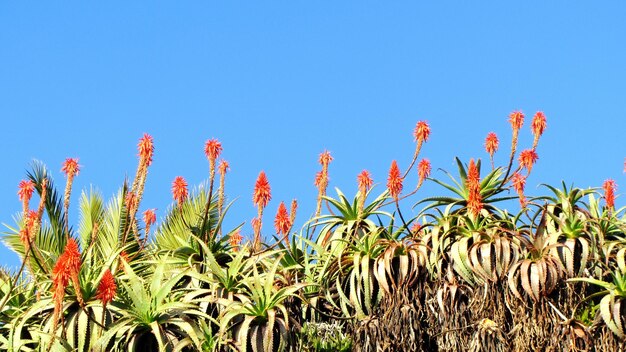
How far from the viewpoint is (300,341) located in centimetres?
1238

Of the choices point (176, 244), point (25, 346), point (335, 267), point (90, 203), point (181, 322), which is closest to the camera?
point (181, 322)

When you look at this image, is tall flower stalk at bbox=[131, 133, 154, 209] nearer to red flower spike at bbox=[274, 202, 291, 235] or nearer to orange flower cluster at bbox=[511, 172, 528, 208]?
red flower spike at bbox=[274, 202, 291, 235]

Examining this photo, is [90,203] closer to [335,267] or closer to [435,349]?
[335,267]

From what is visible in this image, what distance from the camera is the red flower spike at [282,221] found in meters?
14.2

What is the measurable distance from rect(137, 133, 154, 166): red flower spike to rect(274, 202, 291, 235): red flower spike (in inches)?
70.3

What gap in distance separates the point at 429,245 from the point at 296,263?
1722 mm

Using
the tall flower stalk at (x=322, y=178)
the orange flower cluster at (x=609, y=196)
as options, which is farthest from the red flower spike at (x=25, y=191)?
the orange flower cluster at (x=609, y=196)

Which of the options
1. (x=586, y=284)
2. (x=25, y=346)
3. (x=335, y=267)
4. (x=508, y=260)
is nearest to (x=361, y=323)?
(x=335, y=267)

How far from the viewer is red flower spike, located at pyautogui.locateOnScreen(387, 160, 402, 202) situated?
13.5 m

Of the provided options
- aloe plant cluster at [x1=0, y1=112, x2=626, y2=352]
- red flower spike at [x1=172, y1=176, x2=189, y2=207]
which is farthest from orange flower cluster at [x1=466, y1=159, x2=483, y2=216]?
red flower spike at [x1=172, y1=176, x2=189, y2=207]

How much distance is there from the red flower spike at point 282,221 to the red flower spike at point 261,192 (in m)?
0.71

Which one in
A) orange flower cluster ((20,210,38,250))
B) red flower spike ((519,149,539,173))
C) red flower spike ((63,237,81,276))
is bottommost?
red flower spike ((63,237,81,276))

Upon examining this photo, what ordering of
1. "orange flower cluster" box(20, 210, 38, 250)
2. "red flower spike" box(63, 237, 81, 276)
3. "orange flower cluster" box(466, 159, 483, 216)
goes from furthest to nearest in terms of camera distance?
1. "orange flower cluster" box(20, 210, 38, 250)
2. "orange flower cluster" box(466, 159, 483, 216)
3. "red flower spike" box(63, 237, 81, 276)

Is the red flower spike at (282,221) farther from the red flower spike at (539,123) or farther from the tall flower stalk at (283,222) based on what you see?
the red flower spike at (539,123)
